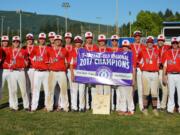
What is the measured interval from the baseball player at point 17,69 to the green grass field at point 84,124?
44 cm

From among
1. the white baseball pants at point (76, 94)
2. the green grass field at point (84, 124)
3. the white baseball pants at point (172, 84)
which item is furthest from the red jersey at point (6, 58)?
the white baseball pants at point (172, 84)

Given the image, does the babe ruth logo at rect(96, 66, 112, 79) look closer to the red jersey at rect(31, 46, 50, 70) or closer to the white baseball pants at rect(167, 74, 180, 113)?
the red jersey at rect(31, 46, 50, 70)

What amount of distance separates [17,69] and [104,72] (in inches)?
108

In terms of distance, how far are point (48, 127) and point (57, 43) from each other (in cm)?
311

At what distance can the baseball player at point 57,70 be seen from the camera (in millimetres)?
12273

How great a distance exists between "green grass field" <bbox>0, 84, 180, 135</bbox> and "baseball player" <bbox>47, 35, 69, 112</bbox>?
1.75 feet

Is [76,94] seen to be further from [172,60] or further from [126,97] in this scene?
[172,60]

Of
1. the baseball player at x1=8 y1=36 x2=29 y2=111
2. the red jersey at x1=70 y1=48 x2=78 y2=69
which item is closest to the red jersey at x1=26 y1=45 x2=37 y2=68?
the baseball player at x1=8 y1=36 x2=29 y2=111

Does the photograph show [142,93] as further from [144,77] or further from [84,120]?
[84,120]

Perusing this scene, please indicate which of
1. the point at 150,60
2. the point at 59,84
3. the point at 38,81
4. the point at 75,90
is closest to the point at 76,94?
the point at 75,90

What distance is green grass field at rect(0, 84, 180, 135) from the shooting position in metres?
9.77

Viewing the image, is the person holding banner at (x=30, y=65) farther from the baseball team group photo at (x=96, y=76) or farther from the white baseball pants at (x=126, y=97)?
the white baseball pants at (x=126, y=97)

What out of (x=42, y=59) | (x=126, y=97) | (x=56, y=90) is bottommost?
(x=126, y=97)

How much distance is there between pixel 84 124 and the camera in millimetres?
10664
